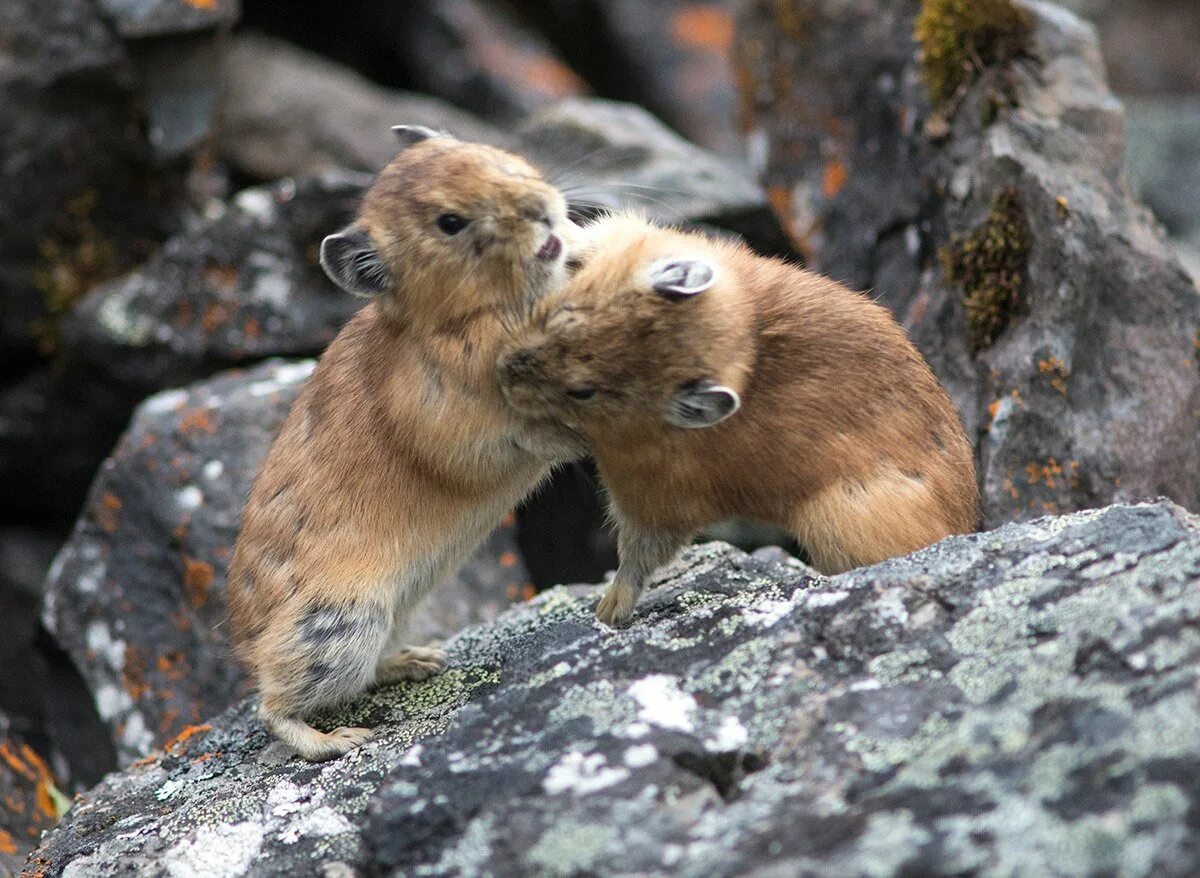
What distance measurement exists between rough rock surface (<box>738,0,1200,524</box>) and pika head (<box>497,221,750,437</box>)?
9.05ft

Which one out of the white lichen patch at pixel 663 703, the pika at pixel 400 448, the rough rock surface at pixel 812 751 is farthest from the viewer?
the pika at pixel 400 448

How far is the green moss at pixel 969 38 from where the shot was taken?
962 centimetres

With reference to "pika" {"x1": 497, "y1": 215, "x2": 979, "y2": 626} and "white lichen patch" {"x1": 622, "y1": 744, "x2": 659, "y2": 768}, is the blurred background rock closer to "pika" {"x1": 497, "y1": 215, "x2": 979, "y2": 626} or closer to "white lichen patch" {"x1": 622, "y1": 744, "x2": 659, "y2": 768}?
"pika" {"x1": 497, "y1": 215, "x2": 979, "y2": 626}

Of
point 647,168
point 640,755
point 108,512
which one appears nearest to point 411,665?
point 640,755

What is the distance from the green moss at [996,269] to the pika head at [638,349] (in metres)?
2.84

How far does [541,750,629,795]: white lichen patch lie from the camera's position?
4.75m

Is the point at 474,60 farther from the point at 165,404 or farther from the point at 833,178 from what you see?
the point at 165,404

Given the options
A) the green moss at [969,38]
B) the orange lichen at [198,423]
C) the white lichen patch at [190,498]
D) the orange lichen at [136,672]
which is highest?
the green moss at [969,38]

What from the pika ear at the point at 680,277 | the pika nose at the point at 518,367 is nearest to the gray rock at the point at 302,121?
the pika nose at the point at 518,367

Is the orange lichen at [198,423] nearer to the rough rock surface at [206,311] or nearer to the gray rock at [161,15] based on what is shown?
the rough rock surface at [206,311]

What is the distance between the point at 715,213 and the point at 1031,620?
262 inches

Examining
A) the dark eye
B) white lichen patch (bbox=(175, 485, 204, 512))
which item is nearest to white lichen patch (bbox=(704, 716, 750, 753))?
the dark eye

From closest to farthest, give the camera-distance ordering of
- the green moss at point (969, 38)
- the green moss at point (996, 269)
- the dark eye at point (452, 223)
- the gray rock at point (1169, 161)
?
the dark eye at point (452, 223), the green moss at point (996, 269), the green moss at point (969, 38), the gray rock at point (1169, 161)

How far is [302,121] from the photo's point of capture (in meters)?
14.9
